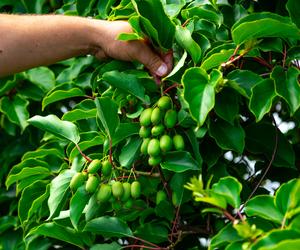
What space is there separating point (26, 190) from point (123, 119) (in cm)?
29

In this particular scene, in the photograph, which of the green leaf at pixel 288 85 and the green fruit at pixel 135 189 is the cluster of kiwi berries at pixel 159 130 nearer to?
the green fruit at pixel 135 189

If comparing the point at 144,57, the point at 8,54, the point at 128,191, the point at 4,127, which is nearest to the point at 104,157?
the point at 128,191

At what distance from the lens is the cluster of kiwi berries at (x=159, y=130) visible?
1233mm

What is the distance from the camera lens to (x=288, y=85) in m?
1.21

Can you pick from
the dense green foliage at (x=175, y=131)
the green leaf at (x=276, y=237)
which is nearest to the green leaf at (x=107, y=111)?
the dense green foliage at (x=175, y=131)

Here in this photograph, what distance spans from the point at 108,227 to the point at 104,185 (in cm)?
11

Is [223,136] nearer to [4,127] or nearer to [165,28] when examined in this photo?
[165,28]

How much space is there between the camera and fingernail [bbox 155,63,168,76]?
4.25ft

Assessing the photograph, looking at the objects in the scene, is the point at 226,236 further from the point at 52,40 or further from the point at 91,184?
the point at 52,40

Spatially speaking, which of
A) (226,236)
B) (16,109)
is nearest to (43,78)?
(16,109)

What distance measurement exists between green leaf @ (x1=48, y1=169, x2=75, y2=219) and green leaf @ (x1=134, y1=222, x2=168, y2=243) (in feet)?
0.64

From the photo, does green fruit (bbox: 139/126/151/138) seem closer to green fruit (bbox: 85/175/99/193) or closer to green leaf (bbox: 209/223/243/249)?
green fruit (bbox: 85/175/99/193)

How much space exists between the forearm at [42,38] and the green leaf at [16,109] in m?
0.51

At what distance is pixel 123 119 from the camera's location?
1425 millimetres
